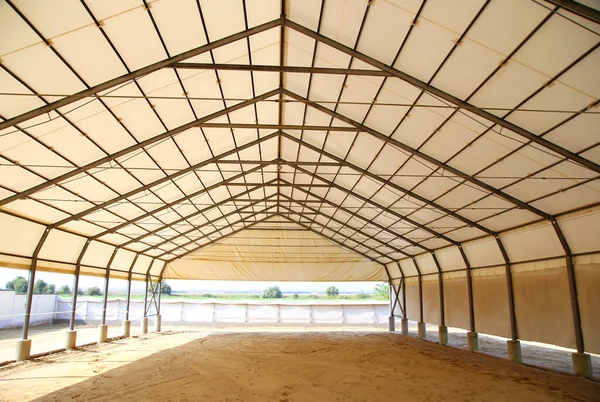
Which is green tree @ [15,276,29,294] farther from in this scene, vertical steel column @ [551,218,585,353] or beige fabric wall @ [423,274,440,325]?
→ vertical steel column @ [551,218,585,353]

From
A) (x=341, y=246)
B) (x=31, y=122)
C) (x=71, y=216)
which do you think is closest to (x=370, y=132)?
(x=31, y=122)

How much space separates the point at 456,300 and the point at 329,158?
372 inches

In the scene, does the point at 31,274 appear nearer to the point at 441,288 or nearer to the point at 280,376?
the point at 280,376

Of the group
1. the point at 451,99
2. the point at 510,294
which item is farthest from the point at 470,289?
the point at 451,99

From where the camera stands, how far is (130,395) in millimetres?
9117

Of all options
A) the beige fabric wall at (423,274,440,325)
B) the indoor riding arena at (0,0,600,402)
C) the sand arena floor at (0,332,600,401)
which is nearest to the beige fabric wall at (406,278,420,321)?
the beige fabric wall at (423,274,440,325)

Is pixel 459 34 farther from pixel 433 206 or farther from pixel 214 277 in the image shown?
pixel 214 277

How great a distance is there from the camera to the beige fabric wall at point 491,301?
48.5 feet

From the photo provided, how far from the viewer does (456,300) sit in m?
18.3

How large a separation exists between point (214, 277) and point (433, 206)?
1633cm

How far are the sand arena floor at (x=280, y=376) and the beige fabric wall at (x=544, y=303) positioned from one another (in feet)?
3.89

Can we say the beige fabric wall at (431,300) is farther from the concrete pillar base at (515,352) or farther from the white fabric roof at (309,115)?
the concrete pillar base at (515,352)

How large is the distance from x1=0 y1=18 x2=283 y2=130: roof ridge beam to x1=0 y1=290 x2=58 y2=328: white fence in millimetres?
17958

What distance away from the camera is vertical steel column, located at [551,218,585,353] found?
11.3 metres
